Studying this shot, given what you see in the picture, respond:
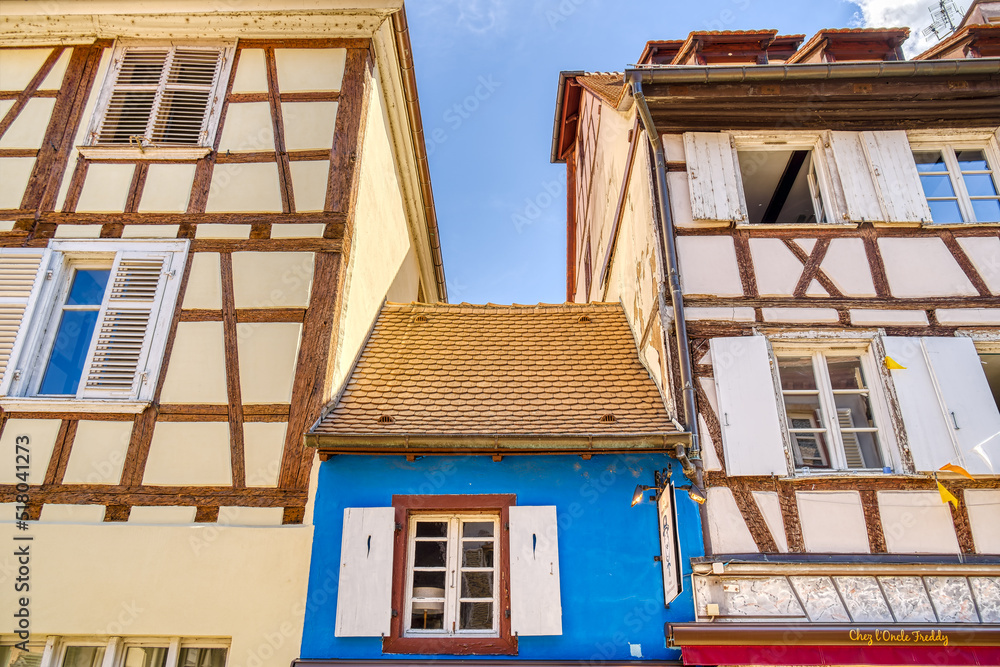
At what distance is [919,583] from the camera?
546 cm

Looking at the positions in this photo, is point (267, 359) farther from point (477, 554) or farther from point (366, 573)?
point (477, 554)

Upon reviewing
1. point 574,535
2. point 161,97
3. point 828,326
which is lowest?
point 574,535

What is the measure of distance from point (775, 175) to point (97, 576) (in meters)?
7.93

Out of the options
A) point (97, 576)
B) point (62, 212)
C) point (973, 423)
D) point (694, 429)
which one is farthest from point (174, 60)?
point (973, 423)

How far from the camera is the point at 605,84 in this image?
10961 mm

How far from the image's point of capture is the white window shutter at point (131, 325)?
20.7 ft

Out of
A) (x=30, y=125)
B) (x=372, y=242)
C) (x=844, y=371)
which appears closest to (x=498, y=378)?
(x=372, y=242)

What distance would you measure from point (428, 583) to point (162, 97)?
20.1ft

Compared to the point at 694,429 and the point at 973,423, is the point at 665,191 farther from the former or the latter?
the point at 973,423

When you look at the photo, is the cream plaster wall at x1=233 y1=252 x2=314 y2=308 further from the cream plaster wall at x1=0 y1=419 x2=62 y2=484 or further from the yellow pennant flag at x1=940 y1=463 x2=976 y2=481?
the yellow pennant flag at x1=940 y1=463 x2=976 y2=481

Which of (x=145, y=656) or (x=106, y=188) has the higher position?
(x=106, y=188)

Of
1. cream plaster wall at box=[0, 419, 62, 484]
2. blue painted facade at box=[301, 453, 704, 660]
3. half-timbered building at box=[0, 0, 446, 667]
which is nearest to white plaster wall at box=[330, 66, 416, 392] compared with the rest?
half-timbered building at box=[0, 0, 446, 667]

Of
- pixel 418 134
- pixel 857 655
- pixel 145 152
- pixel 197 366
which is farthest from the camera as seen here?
pixel 418 134

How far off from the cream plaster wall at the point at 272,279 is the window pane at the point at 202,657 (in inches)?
118
